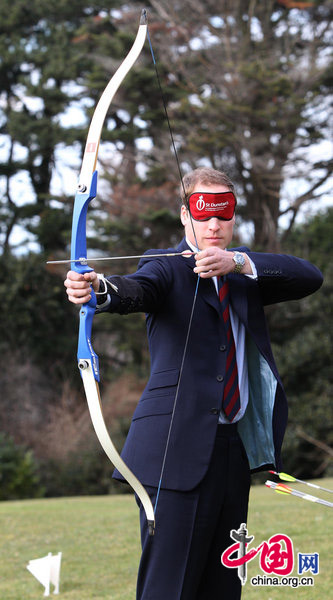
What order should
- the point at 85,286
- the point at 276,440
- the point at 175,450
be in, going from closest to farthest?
1. the point at 85,286
2. the point at 175,450
3. the point at 276,440

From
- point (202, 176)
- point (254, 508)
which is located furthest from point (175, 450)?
point (254, 508)

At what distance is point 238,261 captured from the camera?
8.96ft

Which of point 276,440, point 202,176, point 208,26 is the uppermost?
point 208,26

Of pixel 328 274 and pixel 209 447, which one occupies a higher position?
pixel 328 274

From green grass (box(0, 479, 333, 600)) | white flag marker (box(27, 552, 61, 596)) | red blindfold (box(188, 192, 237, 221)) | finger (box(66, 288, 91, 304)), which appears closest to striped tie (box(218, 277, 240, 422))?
red blindfold (box(188, 192, 237, 221))

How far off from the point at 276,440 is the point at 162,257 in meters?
0.76

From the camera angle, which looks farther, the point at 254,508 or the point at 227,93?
the point at 227,93

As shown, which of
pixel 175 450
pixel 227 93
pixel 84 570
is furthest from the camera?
pixel 227 93

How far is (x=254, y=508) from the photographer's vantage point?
8.72m

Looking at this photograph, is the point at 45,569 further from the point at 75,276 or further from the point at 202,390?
the point at 75,276

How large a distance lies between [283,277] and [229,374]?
43 centimetres

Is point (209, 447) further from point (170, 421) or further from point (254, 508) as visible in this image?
point (254, 508)

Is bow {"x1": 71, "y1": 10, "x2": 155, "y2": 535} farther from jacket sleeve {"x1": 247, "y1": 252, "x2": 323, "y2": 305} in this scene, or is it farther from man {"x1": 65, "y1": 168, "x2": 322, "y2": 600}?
jacket sleeve {"x1": 247, "y1": 252, "x2": 323, "y2": 305}

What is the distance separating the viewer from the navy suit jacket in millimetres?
2598
